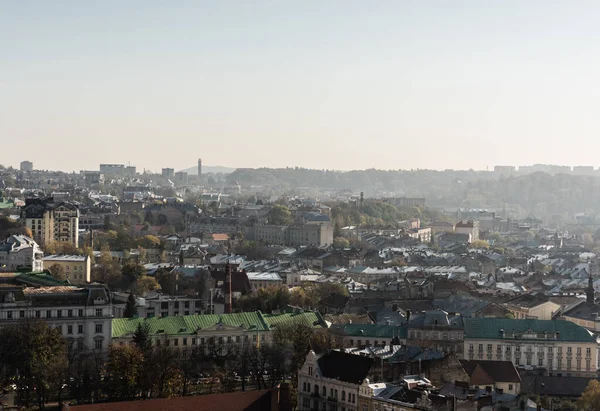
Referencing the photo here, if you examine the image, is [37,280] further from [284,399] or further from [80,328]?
[284,399]

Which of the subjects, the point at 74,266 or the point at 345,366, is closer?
the point at 345,366

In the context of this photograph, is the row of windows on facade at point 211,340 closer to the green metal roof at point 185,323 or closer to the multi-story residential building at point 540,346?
the green metal roof at point 185,323

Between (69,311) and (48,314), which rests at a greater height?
(69,311)

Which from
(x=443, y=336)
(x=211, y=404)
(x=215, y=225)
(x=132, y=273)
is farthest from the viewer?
(x=215, y=225)

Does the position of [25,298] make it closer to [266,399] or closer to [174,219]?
[266,399]

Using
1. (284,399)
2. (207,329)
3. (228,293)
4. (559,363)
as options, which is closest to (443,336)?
(559,363)

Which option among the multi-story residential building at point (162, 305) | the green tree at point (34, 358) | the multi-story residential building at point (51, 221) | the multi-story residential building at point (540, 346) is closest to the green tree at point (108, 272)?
the multi-story residential building at point (162, 305)

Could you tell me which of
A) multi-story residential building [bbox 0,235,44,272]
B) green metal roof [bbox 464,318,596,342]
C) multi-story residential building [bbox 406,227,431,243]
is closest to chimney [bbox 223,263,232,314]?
green metal roof [bbox 464,318,596,342]

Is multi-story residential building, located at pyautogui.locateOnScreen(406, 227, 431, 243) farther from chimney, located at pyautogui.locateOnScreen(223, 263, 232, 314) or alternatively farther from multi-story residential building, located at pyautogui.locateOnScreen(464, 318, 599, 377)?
multi-story residential building, located at pyautogui.locateOnScreen(464, 318, 599, 377)
